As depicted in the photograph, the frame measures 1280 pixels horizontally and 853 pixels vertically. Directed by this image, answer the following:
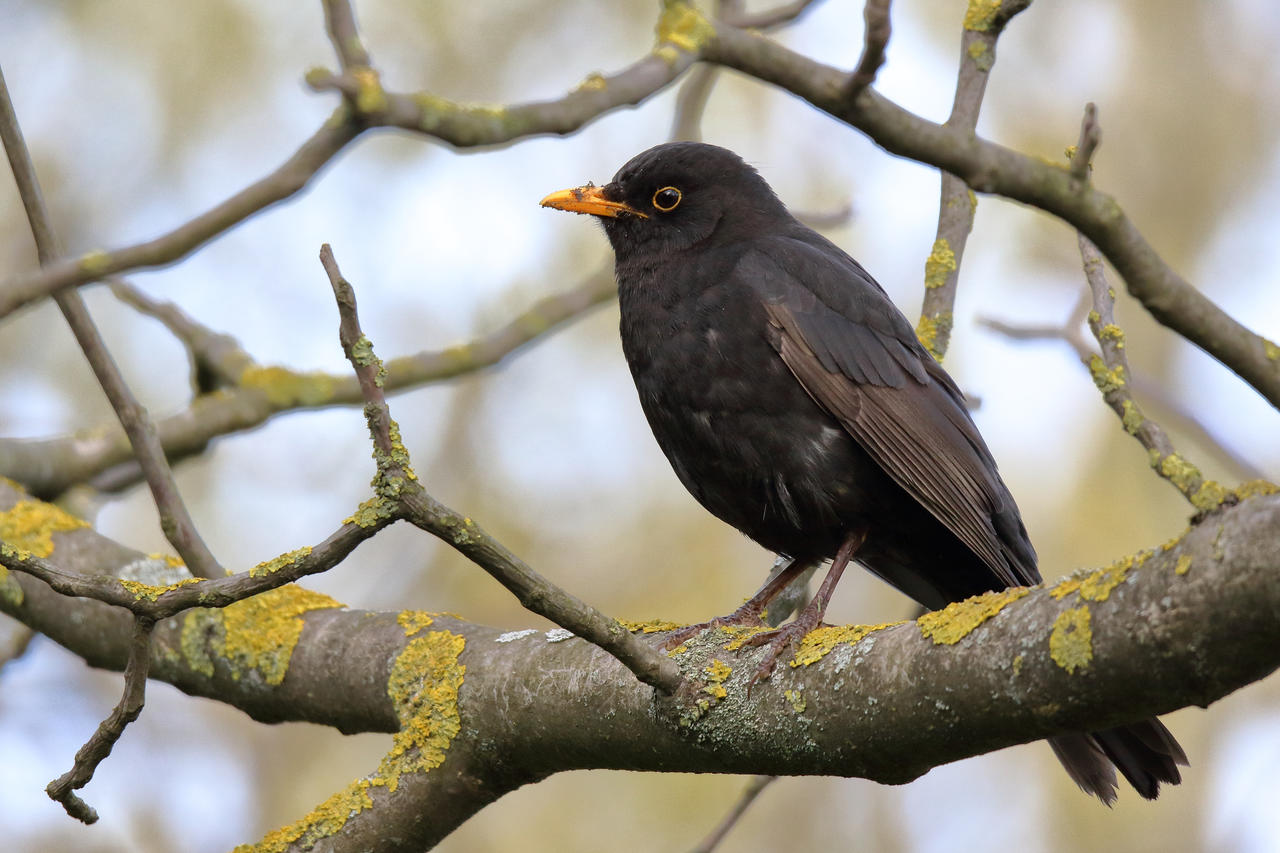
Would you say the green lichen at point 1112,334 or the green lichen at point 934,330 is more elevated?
the green lichen at point 934,330

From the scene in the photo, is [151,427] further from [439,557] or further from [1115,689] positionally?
[439,557]

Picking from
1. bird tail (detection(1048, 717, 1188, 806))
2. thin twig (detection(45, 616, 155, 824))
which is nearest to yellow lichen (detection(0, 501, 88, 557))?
thin twig (detection(45, 616, 155, 824))

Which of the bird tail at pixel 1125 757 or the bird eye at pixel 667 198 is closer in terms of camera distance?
the bird tail at pixel 1125 757

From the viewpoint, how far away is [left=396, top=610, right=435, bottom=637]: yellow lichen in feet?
12.3

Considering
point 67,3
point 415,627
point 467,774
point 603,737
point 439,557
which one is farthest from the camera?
point 67,3

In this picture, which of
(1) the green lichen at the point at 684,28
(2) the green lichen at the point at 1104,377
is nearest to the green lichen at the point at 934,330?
(2) the green lichen at the point at 1104,377

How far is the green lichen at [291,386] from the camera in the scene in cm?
525

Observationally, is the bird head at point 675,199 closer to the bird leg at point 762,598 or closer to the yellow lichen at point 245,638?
the bird leg at point 762,598

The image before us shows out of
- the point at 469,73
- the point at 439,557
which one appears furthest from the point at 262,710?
the point at 469,73

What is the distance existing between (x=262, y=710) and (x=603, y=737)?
53.5 inches

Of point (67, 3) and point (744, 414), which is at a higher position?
point (67, 3)

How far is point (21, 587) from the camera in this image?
411 centimetres

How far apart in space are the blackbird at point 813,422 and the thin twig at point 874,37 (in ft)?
6.16

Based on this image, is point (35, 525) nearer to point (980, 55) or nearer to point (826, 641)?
point (826, 641)
